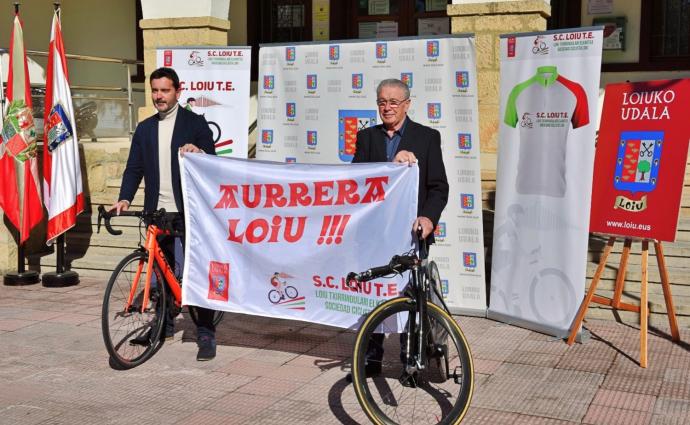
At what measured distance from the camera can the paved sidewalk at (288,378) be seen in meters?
5.11

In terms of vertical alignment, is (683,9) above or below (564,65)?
above

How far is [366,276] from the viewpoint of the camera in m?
4.84

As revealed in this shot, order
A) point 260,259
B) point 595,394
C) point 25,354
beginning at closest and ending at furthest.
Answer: point 595,394 < point 260,259 < point 25,354

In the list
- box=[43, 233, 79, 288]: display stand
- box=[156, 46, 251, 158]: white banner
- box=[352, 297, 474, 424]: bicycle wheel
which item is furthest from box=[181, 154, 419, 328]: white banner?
box=[43, 233, 79, 288]: display stand

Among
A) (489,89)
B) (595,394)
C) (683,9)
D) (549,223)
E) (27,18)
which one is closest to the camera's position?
(595,394)

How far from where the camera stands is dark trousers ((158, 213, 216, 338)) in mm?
6246

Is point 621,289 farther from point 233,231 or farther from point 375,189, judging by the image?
point 233,231

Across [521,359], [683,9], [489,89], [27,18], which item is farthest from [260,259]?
[27,18]

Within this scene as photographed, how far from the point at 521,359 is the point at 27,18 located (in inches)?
473

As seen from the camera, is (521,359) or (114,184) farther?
(114,184)

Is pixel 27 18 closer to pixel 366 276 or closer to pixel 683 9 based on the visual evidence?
pixel 683 9

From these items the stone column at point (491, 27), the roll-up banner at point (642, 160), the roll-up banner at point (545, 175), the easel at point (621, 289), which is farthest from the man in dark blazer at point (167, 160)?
the stone column at point (491, 27)

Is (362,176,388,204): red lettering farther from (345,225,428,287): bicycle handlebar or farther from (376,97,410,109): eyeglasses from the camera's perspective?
(345,225,428,287): bicycle handlebar

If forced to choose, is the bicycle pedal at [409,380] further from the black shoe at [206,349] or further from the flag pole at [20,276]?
the flag pole at [20,276]
